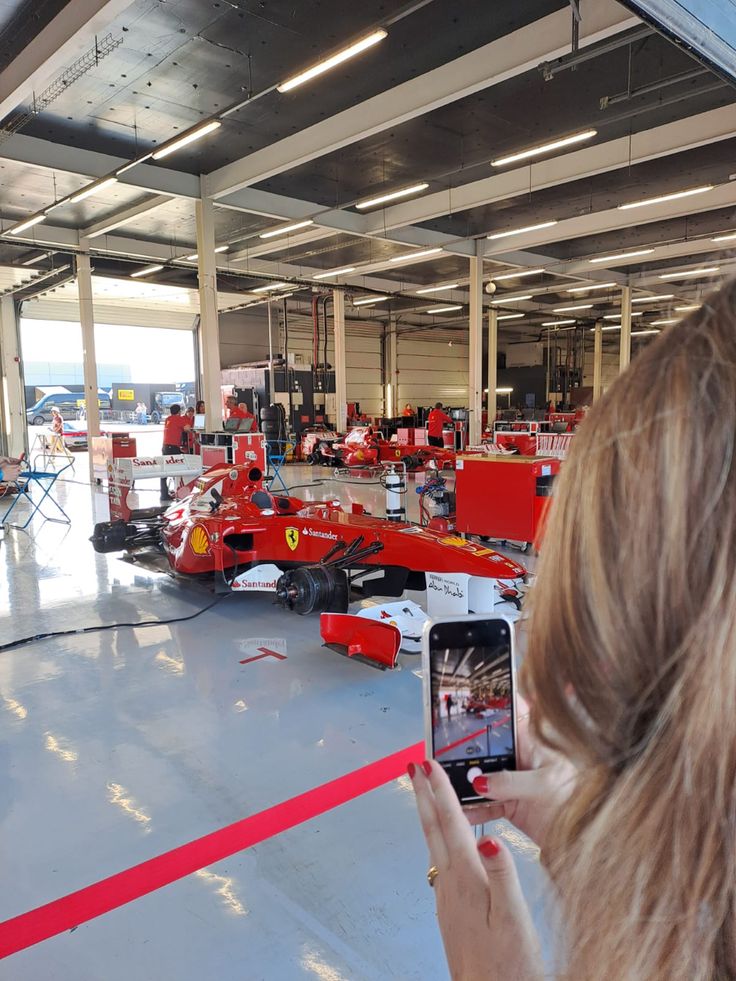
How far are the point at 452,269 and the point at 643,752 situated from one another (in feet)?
72.0

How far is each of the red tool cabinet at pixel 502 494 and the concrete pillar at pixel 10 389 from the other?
56.3 ft

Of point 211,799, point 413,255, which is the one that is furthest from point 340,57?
point 413,255

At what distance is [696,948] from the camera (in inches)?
21.3

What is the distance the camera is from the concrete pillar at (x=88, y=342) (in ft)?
47.6

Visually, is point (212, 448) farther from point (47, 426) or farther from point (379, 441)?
point (47, 426)

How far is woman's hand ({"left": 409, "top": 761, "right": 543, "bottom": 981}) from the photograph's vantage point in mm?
707

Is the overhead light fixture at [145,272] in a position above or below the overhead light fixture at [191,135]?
above

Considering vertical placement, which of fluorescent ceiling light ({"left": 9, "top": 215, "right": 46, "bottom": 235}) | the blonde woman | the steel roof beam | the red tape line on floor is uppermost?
the steel roof beam

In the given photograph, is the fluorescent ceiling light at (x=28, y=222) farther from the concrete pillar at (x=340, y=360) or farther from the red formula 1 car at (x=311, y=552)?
the concrete pillar at (x=340, y=360)

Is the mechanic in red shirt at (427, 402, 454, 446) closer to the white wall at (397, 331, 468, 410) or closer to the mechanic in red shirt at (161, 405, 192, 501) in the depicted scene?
the mechanic in red shirt at (161, 405, 192, 501)

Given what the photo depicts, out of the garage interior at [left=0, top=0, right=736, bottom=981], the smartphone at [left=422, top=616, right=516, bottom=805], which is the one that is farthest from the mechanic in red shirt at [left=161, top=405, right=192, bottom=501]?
the smartphone at [left=422, top=616, right=516, bottom=805]

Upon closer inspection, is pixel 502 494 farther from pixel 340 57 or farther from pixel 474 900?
pixel 474 900

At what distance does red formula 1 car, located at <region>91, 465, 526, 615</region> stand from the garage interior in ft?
Result: 1.39

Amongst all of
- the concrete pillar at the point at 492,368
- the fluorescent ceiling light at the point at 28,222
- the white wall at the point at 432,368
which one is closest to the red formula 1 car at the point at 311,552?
the fluorescent ceiling light at the point at 28,222
